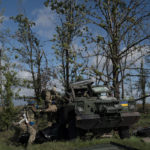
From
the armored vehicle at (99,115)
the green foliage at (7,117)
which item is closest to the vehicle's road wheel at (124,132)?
the armored vehicle at (99,115)

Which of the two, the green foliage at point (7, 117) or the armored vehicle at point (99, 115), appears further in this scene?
the green foliage at point (7, 117)

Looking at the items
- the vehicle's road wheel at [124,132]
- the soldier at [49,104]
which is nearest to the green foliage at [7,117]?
the soldier at [49,104]

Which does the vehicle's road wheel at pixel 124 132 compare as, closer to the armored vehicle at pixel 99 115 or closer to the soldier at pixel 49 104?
the armored vehicle at pixel 99 115

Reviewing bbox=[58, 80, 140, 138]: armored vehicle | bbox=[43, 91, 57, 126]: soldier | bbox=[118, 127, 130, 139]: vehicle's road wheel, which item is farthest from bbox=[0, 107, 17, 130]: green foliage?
bbox=[118, 127, 130, 139]: vehicle's road wheel

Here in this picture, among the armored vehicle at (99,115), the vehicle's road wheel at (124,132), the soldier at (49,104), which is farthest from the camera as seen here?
the soldier at (49,104)

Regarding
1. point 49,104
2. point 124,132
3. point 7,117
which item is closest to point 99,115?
point 124,132

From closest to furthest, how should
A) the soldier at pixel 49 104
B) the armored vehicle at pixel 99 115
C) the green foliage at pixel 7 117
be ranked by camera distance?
1. the armored vehicle at pixel 99 115
2. the soldier at pixel 49 104
3. the green foliage at pixel 7 117

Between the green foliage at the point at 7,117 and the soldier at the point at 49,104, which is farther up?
the soldier at the point at 49,104

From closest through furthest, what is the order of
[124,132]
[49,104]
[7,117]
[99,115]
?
[99,115] → [124,132] → [49,104] → [7,117]

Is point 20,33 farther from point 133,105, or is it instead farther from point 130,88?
point 130,88

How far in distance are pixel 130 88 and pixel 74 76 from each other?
568 inches

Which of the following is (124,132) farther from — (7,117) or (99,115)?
(7,117)

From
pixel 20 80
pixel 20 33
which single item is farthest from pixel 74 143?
pixel 20 33

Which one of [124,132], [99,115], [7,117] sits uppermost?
[99,115]
